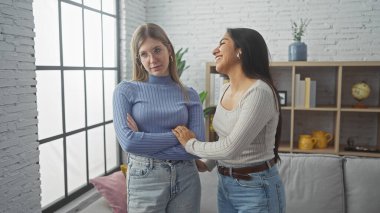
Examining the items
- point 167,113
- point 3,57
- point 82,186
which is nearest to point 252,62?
point 167,113

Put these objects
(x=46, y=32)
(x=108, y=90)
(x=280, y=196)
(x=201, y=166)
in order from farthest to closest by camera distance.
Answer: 1. (x=108, y=90)
2. (x=46, y=32)
3. (x=201, y=166)
4. (x=280, y=196)

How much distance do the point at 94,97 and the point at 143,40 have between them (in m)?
1.86

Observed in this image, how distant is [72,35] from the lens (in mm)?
2887

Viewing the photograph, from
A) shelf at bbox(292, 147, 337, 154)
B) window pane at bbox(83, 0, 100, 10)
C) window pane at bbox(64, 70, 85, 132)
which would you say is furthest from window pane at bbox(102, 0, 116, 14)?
shelf at bbox(292, 147, 337, 154)

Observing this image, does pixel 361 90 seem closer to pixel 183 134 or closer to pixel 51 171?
pixel 183 134

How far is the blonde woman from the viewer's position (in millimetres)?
1403

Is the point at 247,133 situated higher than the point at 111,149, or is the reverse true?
the point at 247,133

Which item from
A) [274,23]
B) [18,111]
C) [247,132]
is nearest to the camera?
[247,132]

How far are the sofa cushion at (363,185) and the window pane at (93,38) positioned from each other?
227cm

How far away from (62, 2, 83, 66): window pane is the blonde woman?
143 cm

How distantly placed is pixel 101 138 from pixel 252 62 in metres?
2.37

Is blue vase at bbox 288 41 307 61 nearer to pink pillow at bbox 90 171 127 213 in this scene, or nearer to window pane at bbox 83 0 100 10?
window pane at bbox 83 0 100 10

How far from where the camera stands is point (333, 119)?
398 centimetres

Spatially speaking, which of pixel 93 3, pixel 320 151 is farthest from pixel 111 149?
pixel 320 151
